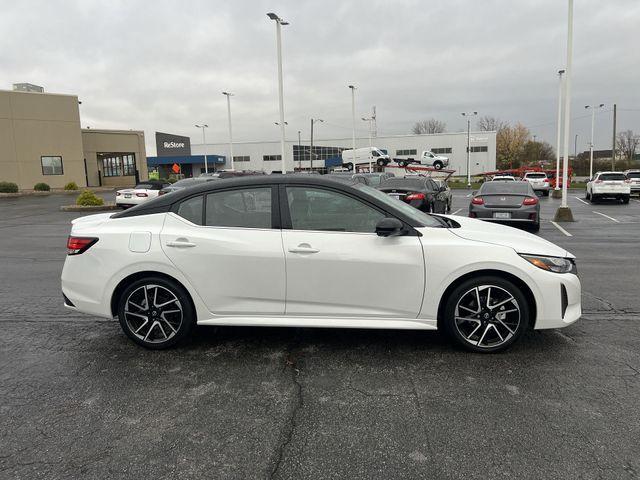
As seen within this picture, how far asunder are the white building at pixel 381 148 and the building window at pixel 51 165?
146 feet

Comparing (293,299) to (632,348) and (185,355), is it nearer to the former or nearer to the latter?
(185,355)

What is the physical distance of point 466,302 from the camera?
4.05 meters

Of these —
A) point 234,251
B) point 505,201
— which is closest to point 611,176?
point 505,201

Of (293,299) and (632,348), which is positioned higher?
(293,299)

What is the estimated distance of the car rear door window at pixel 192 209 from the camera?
432 centimetres

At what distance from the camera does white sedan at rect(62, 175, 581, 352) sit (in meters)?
3.99

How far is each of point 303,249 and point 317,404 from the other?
129 centimetres

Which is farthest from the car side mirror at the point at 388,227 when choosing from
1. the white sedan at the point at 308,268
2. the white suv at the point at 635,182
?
the white suv at the point at 635,182

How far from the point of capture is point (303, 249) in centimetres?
404

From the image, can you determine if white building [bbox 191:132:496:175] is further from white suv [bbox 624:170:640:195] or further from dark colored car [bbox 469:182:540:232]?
dark colored car [bbox 469:182:540:232]

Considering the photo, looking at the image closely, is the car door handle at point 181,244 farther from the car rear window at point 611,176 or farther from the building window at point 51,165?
the building window at point 51,165

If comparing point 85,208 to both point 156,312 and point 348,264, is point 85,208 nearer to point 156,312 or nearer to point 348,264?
point 156,312

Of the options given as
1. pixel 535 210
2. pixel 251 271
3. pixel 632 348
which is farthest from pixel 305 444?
pixel 535 210

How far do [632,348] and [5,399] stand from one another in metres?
5.17
